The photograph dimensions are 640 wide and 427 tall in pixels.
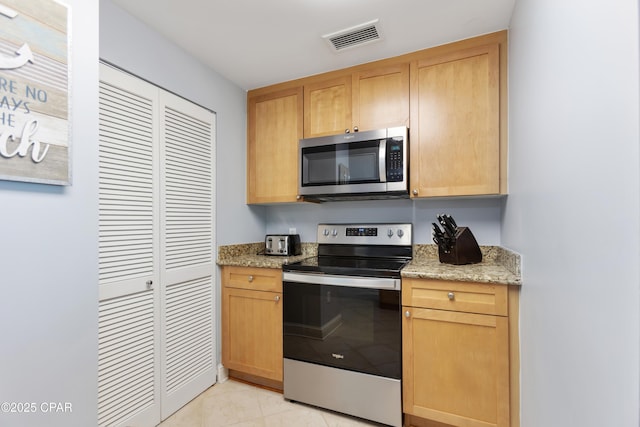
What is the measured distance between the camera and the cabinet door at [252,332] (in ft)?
6.91

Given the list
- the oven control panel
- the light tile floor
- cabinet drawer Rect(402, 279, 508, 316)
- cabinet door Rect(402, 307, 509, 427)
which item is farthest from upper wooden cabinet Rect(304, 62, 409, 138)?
the light tile floor

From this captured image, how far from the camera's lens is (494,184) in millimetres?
1808

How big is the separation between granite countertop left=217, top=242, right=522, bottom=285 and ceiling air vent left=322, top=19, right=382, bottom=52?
1.45m

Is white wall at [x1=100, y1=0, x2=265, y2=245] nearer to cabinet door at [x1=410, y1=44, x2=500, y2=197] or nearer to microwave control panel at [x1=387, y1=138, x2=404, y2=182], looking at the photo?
microwave control panel at [x1=387, y1=138, x2=404, y2=182]

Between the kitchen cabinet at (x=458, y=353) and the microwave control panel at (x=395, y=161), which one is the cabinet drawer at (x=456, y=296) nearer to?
the kitchen cabinet at (x=458, y=353)

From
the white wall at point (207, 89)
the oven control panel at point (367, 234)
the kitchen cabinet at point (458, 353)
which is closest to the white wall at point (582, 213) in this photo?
the kitchen cabinet at point (458, 353)

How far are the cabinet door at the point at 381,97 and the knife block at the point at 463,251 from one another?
83cm

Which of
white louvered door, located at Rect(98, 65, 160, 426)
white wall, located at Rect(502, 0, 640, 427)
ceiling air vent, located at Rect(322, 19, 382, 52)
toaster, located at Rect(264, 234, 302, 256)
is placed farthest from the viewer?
toaster, located at Rect(264, 234, 302, 256)

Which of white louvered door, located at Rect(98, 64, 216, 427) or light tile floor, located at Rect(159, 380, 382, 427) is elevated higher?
white louvered door, located at Rect(98, 64, 216, 427)

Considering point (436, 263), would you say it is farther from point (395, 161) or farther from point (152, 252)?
point (152, 252)

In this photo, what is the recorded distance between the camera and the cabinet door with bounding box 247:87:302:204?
7.85 ft

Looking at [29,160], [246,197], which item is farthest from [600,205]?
[246,197]

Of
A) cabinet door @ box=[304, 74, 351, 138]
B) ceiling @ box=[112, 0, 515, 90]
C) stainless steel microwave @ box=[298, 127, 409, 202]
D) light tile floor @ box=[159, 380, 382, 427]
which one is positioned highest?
ceiling @ box=[112, 0, 515, 90]

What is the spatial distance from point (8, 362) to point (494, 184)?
225 centimetres
